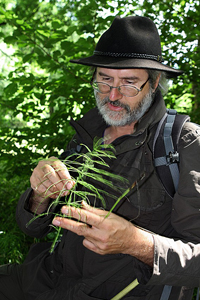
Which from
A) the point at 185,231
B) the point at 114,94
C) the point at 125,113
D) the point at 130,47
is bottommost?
the point at 185,231

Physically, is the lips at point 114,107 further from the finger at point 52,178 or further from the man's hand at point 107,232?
the man's hand at point 107,232

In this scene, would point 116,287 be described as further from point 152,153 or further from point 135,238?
point 152,153

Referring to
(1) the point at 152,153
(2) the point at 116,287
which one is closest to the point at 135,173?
(1) the point at 152,153

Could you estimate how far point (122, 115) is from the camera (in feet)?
7.00

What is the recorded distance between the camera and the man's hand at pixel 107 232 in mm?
1280

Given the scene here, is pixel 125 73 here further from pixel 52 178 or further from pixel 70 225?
pixel 70 225

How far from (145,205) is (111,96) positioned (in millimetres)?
769

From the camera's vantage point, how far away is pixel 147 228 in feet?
6.09

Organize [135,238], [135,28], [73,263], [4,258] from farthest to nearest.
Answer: [4,258] < [135,28] < [73,263] < [135,238]

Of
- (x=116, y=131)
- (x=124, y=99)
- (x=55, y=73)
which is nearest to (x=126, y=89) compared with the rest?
(x=124, y=99)

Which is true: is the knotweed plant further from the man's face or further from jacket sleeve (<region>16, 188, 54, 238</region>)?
the man's face

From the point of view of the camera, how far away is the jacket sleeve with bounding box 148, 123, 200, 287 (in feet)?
4.87

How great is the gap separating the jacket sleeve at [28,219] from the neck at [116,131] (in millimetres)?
709

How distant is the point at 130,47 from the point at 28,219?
1305 millimetres
